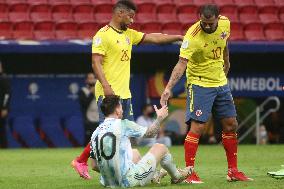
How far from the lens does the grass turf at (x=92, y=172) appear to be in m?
9.49

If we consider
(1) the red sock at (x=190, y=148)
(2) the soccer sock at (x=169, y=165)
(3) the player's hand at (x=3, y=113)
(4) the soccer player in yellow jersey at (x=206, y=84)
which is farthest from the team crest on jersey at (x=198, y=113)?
(3) the player's hand at (x=3, y=113)

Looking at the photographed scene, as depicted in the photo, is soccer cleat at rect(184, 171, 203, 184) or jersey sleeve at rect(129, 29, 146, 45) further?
jersey sleeve at rect(129, 29, 146, 45)

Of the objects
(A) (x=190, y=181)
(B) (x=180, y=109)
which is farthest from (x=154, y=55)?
(A) (x=190, y=181)

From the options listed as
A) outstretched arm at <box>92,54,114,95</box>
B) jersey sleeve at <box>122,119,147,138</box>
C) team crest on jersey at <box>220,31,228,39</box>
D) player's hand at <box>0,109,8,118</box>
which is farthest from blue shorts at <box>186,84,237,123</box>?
player's hand at <box>0,109,8,118</box>

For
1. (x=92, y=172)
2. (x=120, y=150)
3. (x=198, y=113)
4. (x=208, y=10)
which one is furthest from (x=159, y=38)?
(x=92, y=172)

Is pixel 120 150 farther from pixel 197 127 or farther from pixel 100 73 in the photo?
pixel 197 127

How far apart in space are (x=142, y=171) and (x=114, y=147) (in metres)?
0.42

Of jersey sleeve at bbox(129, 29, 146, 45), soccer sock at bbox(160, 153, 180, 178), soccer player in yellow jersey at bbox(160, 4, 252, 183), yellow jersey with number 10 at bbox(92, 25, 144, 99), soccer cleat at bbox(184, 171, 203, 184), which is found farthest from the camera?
jersey sleeve at bbox(129, 29, 146, 45)

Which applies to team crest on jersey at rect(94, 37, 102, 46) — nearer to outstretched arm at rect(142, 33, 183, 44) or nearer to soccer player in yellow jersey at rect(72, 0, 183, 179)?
soccer player in yellow jersey at rect(72, 0, 183, 179)

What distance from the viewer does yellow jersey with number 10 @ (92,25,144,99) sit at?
32.1 feet

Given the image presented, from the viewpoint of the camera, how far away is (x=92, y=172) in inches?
465

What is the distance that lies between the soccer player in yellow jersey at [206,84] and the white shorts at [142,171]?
99cm

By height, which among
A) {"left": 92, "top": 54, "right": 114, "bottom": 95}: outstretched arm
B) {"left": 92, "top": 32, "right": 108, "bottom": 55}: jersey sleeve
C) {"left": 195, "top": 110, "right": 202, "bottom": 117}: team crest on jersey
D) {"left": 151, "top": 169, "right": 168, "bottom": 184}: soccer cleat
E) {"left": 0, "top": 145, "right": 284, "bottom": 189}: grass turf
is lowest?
{"left": 0, "top": 145, "right": 284, "bottom": 189}: grass turf

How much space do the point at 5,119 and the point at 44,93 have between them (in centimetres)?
127
